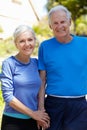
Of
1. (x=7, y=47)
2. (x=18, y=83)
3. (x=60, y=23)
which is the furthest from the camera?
(x=7, y=47)

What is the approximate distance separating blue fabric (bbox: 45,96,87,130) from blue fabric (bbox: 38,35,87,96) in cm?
7

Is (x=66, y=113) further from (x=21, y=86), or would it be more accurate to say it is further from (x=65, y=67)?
(x=21, y=86)

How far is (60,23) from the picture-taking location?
3703 millimetres

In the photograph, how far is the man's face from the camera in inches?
146

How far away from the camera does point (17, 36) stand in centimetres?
357

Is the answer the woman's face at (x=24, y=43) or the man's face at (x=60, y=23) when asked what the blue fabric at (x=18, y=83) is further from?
the man's face at (x=60, y=23)

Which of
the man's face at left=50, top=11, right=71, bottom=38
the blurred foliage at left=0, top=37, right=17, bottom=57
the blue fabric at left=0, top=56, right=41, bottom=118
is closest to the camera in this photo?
the blue fabric at left=0, top=56, right=41, bottom=118

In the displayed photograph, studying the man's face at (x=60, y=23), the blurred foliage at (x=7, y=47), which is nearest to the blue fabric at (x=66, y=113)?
the man's face at (x=60, y=23)

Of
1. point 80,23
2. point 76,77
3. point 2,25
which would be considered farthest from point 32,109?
point 80,23

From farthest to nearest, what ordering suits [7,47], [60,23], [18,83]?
1. [7,47]
2. [60,23]
3. [18,83]

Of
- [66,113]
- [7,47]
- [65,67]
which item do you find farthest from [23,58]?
[7,47]

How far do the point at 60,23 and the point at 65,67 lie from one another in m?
0.38

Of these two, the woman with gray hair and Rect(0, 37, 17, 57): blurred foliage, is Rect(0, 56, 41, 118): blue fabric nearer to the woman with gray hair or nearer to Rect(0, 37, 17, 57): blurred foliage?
the woman with gray hair

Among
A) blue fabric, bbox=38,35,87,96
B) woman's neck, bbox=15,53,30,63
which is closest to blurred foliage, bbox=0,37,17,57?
blue fabric, bbox=38,35,87,96
